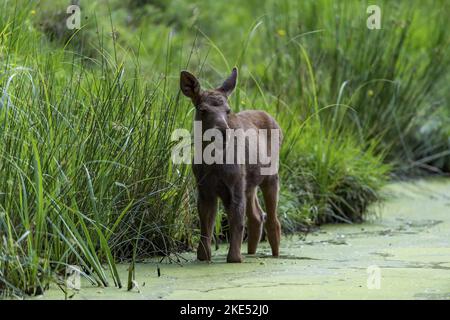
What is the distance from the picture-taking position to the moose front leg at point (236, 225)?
629 centimetres

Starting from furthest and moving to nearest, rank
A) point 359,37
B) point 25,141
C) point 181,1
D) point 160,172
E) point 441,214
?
point 181,1
point 359,37
point 441,214
point 160,172
point 25,141

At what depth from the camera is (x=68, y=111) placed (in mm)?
6227

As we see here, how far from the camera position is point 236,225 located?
636cm

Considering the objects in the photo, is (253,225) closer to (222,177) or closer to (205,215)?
(205,215)

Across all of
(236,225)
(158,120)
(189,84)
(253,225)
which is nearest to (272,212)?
(253,225)

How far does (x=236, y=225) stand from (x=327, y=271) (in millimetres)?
749

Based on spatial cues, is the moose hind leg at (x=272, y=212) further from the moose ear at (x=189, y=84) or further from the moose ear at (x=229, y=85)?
the moose ear at (x=189, y=84)

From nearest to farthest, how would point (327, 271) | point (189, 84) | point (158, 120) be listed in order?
point (327, 271) → point (189, 84) → point (158, 120)

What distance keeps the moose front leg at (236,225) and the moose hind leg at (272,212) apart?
500mm

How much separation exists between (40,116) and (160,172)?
97 centimetres

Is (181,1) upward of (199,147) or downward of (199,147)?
upward

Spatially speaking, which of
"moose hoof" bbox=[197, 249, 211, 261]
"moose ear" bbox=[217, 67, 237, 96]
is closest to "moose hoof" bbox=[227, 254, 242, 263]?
"moose hoof" bbox=[197, 249, 211, 261]
